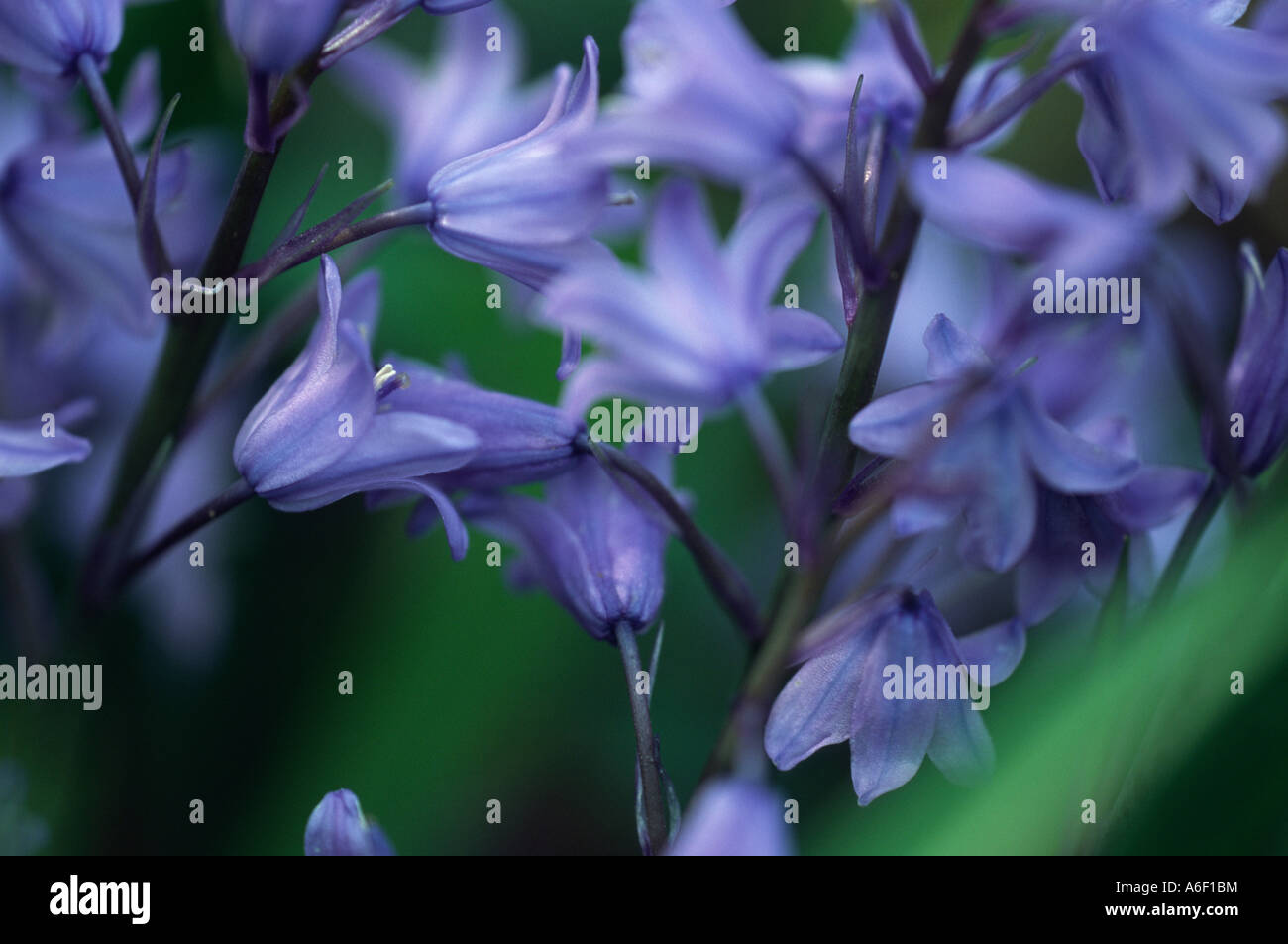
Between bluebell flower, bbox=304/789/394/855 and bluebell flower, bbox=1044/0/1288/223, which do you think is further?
bluebell flower, bbox=304/789/394/855

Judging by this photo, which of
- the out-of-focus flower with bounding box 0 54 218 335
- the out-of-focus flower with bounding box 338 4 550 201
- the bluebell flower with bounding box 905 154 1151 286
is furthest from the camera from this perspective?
the out-of-focus flower with bounding box 338 4 550 201

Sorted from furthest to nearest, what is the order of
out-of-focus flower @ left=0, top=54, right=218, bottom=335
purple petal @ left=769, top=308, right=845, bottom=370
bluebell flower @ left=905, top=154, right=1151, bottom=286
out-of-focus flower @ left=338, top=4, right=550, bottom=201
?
1. out-of-focus flower @ left=338, top=4, right=550, bottom=201
2. out-of-focus flower @ left=0, top=54, right=218, bottom=335
3. purple petal @ left=769, top=308, right=845, bottom=370
4. bluebell flower @ left=905, top=154, right=1151, bottom=286

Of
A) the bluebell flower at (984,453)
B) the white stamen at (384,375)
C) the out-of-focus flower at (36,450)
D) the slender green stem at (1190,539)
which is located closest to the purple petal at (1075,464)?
the bluebell flower at (984,453)

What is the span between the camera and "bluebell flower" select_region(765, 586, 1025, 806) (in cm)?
45

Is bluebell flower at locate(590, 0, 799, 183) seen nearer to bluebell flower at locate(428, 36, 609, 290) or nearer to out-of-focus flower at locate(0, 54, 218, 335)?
bluebell flower at locate(428, 36, 609, 290)

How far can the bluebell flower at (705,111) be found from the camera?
13.7 inches

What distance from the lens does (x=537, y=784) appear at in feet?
2.61

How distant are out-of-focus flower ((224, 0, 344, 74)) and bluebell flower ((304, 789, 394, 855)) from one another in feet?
0.82

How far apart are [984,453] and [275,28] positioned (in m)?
0.26

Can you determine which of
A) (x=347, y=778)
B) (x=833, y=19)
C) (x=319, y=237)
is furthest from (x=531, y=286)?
(x=833, y=19)

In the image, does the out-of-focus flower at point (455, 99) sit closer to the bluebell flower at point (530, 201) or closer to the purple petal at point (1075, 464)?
the bluebell flower at point (530, 201)

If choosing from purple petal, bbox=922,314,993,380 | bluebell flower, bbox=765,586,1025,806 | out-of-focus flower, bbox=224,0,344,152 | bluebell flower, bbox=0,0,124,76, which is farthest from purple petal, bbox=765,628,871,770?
bluebell flower, bbox=0,0,124,76

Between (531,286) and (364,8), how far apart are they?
0.12 metres
